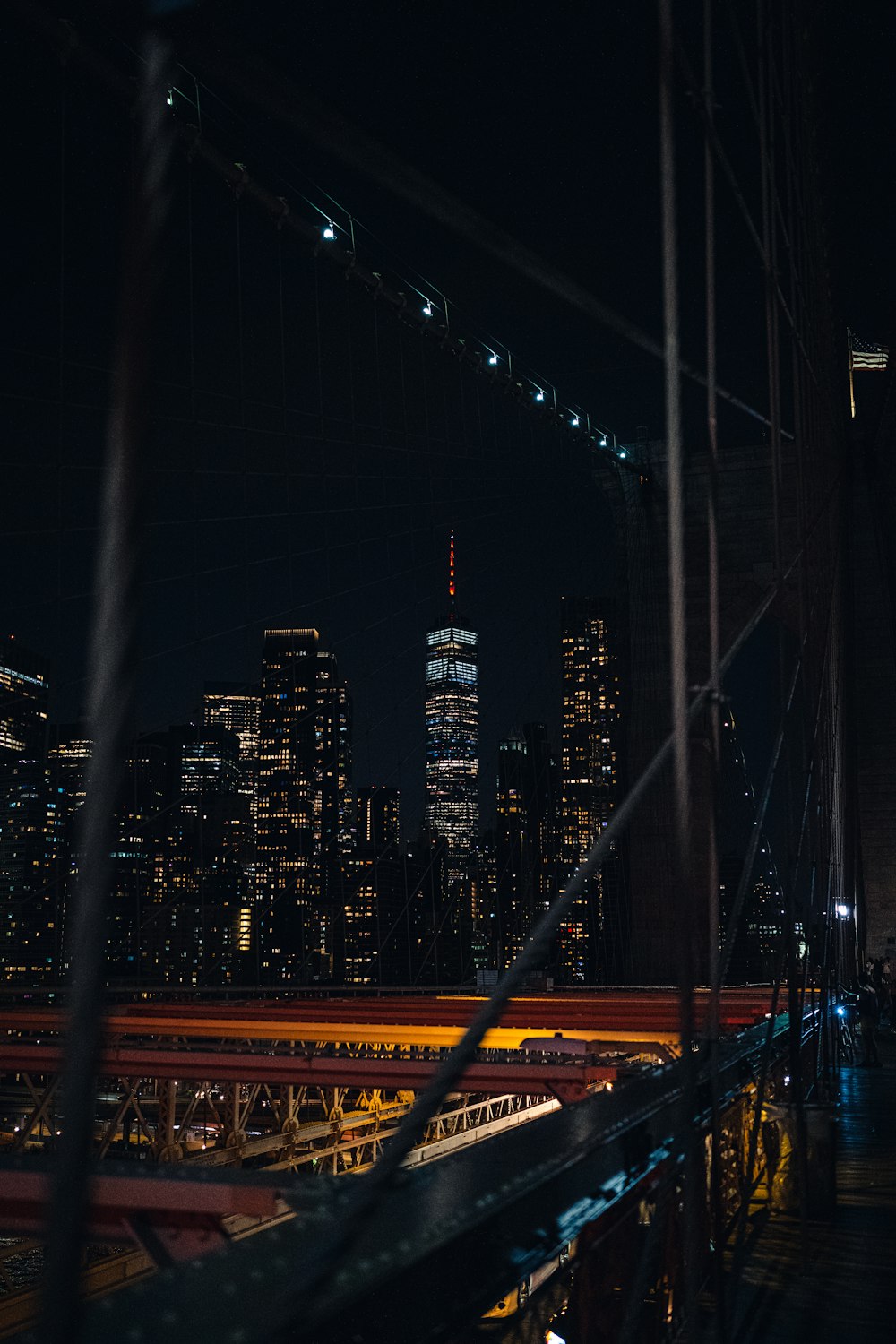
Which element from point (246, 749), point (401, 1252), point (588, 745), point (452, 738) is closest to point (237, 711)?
point (246, 749)

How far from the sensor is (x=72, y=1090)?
2.10 feet

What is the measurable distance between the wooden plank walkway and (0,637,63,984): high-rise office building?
5.21m

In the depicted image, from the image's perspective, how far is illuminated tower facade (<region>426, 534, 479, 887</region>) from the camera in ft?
49.6

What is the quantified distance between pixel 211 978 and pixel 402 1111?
3.67 metres

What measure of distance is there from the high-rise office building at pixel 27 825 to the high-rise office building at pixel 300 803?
2.58m

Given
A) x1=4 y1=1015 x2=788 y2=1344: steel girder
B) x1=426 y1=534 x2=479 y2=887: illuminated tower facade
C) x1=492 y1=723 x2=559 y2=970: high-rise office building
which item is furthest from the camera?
x1=492 y1=723 x2=559 y2=970: high-rise office building

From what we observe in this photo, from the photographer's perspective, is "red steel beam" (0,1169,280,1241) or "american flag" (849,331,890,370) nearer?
"red steel beam" (0,1169,280,1241)

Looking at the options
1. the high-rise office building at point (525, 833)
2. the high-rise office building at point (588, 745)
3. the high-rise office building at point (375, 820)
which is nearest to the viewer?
the high-rise office building at point (375, 820)

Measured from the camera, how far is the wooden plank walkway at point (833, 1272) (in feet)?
7.06

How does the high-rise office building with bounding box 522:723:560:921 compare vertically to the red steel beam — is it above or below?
above

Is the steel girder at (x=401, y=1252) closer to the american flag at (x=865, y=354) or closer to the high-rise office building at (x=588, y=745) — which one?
the high-rise office building at (x=588, y=745)

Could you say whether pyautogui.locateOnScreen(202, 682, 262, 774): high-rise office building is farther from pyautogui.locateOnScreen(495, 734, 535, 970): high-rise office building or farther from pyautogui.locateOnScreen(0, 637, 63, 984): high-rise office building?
pyautogui.locateOnScreen(495, 734, 535, 970): high-rise office building

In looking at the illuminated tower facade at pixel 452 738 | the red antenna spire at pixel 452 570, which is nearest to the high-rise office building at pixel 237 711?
the illuminated tower facade at pixel 452 738

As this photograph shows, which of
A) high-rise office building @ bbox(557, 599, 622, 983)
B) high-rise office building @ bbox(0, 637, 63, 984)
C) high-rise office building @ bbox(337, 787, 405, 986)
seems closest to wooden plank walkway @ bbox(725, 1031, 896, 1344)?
high-rise office building @ bbox(0, 637, 63, 984)
